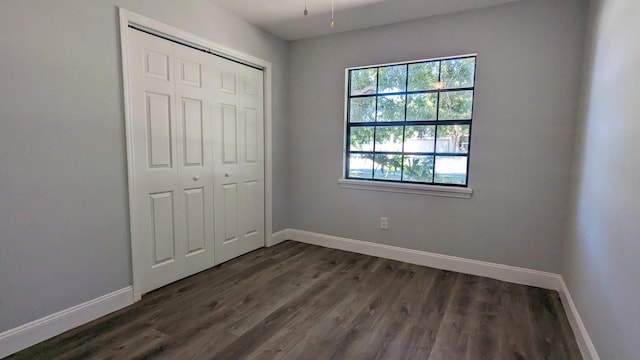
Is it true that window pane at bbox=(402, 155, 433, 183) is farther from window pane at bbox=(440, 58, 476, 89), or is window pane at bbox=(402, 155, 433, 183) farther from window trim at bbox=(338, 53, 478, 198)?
window pane at bbox=(440, 58, 476, 89)

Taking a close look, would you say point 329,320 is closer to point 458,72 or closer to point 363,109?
point 363,109

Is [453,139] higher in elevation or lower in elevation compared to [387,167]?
higher

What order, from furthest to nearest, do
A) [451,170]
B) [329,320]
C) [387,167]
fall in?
1. [387,167]
2. [451,170]
3. [329,320]

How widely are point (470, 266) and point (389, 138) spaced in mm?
1500

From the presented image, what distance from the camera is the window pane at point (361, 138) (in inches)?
139

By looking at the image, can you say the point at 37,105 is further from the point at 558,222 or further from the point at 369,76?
the point at 558,222

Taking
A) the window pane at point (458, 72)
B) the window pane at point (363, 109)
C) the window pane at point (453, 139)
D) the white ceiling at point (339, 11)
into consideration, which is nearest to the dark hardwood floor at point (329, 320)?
the window pane at point (453, 139)

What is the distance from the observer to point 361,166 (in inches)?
143

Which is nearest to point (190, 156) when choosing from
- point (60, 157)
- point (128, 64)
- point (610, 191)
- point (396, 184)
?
point (128, 64)

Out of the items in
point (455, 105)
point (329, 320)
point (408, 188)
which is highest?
point (455, 105)

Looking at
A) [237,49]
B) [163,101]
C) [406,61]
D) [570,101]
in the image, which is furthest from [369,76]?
[163,101]

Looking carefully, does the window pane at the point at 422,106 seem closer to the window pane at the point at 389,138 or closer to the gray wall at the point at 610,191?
the window pane at the point at 389,138

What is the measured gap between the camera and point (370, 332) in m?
2.10

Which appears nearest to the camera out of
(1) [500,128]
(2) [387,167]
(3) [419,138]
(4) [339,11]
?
(1) [500,128]
